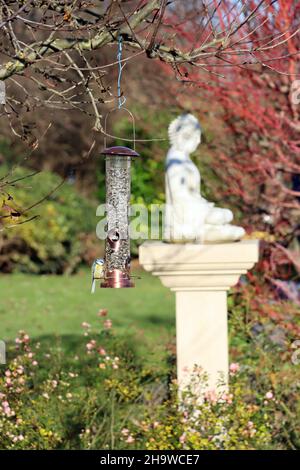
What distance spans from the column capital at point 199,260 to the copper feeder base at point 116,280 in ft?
2.11

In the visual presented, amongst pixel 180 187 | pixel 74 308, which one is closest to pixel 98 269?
pixel 180 187

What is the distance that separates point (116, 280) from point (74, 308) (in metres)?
6.50

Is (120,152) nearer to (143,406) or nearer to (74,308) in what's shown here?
(143,406)

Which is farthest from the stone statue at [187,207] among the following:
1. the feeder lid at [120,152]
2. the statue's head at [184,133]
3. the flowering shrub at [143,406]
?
the feeder lid at [120,152]

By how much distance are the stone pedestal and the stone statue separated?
0.27 ft

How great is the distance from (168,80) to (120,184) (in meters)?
4.66

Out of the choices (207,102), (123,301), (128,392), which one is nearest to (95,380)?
(128,392)

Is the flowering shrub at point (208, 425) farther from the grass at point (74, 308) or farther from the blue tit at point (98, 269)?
the grass at point (74, 308)

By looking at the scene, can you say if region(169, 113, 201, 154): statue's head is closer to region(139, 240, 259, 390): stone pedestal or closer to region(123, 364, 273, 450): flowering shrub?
region(139, 240, 259, 390): stone pedestal

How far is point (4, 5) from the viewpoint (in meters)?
3.28

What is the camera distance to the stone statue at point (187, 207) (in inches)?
195

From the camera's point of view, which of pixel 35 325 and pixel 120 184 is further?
pixel 35 325
